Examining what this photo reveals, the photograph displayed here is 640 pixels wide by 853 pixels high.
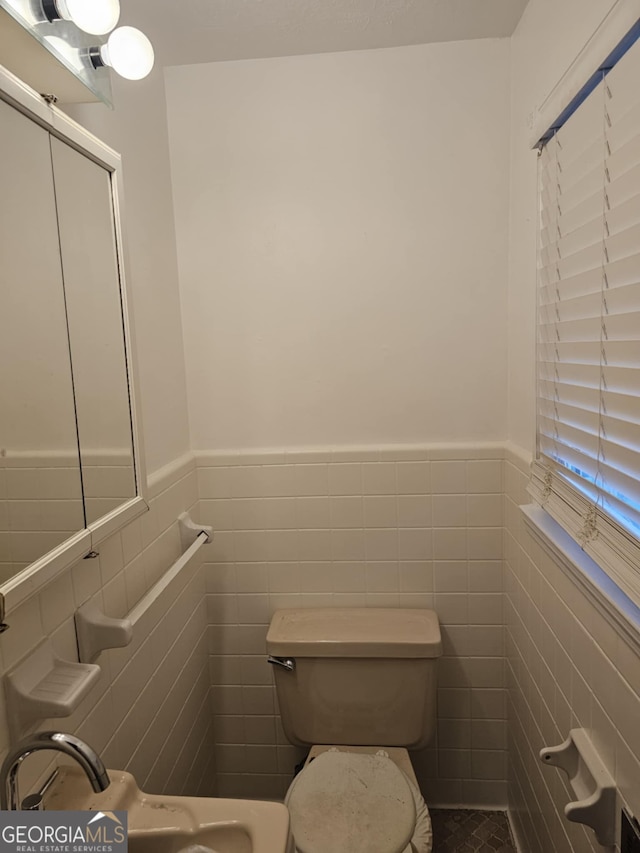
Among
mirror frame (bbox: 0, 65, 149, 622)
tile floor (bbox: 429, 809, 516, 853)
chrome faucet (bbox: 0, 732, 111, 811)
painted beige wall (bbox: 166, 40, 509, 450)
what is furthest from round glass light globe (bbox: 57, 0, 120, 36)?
tile floor (bbox: 429, 809, 516, 853)

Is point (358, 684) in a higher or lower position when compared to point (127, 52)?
lower

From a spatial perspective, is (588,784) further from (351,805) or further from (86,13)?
(86,13)

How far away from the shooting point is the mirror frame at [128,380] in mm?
761

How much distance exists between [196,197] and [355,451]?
36.7 inches

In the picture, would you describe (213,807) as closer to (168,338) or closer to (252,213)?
(168,338)

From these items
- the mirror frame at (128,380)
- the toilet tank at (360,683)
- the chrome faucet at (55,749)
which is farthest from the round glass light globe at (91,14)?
the toilet tank at (360,683)

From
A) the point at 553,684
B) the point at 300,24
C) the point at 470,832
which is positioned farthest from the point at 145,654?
the point at 300,24

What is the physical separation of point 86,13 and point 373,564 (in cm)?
152

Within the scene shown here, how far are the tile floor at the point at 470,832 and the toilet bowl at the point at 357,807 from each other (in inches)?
16.1

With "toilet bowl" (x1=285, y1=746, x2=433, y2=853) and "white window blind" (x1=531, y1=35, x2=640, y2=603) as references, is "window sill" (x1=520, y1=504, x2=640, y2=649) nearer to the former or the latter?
"white window blind" (x1=531, y1=35, x2=640, y2=603)

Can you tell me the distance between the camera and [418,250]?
5.25ft

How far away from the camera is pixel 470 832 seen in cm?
167

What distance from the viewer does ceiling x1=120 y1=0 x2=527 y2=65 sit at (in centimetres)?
133
